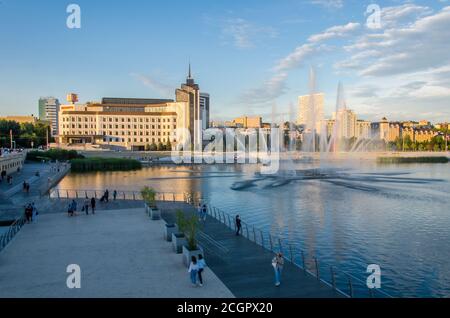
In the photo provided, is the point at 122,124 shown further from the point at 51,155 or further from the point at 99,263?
the point at 99,263

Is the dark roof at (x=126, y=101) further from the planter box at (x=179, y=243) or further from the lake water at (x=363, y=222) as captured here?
the planter box at (x=179, y=243)

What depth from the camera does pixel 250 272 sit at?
55.0 ft

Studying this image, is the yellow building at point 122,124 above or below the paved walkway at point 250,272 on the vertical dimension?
above

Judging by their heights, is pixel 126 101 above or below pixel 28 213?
above

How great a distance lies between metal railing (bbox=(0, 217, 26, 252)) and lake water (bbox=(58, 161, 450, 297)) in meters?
16.4


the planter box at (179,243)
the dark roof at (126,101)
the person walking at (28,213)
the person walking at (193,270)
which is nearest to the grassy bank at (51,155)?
the dark roof at (126,101)

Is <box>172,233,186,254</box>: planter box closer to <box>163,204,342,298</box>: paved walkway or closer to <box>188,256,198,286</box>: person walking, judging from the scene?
<box>163,204,342,298</box>: paved walkway

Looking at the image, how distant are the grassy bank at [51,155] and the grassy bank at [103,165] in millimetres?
8118

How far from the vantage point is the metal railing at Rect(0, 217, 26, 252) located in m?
21.2

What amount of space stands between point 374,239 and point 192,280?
16.2 metres

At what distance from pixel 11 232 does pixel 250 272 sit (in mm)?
15081

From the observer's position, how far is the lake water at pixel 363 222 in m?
20.6

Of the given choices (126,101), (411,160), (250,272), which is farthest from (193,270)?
(126,101)
